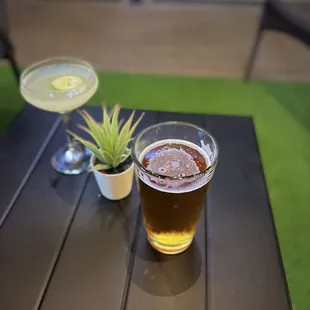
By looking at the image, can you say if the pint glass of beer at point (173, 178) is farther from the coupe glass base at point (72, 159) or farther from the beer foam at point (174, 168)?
the coupe glass base at point (72, 159)

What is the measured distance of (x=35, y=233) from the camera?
919mm

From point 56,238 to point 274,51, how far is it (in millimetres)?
1949

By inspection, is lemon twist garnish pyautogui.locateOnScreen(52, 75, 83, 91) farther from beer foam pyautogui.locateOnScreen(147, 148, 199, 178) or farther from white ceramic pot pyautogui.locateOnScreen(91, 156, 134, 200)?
beer foam pyautogui.locateOnScreen(147, 148, 199, 178)

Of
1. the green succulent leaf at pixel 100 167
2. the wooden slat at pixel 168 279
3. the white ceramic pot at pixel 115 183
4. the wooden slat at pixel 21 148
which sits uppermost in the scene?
the green succulent leaf at pixel 100 167

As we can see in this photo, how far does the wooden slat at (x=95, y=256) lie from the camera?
0.80m

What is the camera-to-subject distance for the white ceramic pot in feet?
3.10

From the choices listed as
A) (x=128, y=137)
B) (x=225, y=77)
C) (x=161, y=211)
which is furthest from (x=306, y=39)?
(x=161, y=211)

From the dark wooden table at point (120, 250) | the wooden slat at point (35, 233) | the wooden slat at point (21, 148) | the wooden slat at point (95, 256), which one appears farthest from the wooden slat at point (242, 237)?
the wooden slat at point (21, 148)

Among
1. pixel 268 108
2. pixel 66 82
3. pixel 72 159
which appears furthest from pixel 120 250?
pixel 268 108

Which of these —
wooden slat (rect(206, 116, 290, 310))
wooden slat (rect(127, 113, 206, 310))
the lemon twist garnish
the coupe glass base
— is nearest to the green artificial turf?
wooden slat (rect(206, 116, 290, 310))

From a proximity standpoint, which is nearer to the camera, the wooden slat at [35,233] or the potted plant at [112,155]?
the wooden slat at [35,233]

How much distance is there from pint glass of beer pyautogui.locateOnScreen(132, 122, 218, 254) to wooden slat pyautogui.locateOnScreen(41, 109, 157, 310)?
0.24 feet

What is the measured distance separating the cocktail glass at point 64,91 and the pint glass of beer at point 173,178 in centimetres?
25

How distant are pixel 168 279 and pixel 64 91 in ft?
1.59
